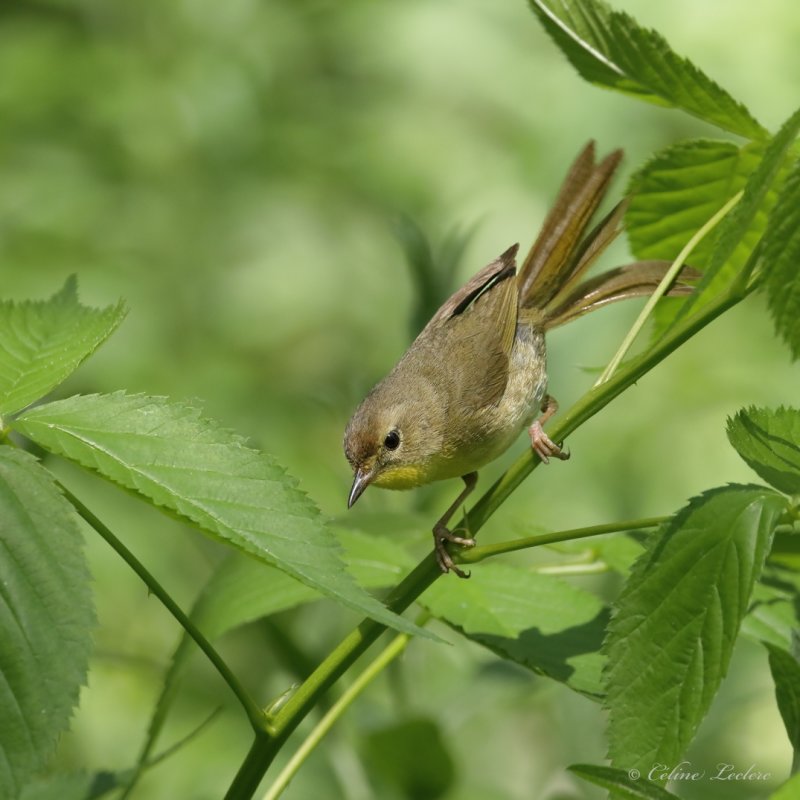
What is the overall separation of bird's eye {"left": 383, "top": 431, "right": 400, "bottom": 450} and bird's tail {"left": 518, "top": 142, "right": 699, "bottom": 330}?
549 mm

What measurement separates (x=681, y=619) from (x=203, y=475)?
0.63m

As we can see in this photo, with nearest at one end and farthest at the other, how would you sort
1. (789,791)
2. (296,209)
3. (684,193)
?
1. (789,791)
2. (684,193)
3. (296,209)

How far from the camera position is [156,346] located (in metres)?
5.61

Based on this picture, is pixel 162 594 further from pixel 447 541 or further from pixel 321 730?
pixel 447 541

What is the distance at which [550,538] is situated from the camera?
1.53 metres

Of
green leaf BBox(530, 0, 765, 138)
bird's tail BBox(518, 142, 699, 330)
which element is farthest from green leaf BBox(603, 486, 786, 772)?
bird's tail BBox(518, 142, 699, 330)

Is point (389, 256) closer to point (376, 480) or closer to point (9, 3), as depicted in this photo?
point (9, 3)

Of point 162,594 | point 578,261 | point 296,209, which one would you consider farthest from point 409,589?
point 296,209

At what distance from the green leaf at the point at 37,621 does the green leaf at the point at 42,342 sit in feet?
0.68

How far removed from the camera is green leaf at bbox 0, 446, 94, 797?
1.31m

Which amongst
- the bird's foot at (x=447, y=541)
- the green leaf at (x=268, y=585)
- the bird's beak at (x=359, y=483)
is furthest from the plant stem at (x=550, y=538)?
the bird's beak at (x=359, y=483)

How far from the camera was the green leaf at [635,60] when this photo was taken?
1844 mm

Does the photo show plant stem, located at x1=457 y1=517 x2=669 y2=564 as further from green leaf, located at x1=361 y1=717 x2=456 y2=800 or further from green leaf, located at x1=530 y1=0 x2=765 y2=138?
green leaf, located at x1=361 y1=717 x2=456 y2=800

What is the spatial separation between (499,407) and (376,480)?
39cm
